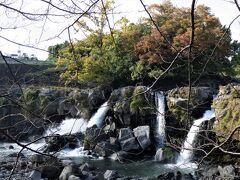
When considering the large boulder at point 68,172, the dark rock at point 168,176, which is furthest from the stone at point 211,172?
the large boulder at point 68,172

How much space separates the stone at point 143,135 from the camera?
18547 mm

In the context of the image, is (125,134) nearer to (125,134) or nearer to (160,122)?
(125,134)

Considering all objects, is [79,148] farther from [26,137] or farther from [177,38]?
[177,38]

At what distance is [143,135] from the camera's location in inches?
741

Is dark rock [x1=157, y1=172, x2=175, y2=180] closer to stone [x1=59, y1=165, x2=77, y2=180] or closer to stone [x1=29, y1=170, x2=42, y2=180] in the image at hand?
stone [x1=59, y1=165, x2=77, y2=180]

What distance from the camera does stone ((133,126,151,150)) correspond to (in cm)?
1855

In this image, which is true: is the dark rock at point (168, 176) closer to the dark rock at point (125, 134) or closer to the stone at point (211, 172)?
the stone at point (211, 172)

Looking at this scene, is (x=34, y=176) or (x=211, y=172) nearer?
(x=211, y=172)

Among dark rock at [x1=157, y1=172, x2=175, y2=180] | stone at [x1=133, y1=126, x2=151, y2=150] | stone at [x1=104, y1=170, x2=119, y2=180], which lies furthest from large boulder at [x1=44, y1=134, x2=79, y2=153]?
stone at [x1=133, y1=126, x2=151, y2=150]

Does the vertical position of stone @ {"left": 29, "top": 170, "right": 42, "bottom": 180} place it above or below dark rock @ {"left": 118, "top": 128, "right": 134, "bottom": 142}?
below

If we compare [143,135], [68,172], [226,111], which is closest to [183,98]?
[143,135]

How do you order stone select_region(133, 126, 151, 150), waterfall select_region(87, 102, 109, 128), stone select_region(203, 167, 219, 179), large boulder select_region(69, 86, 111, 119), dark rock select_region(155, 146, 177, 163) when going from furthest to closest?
large boulder select_region(69, 86, 111, 119) < waterfall select_region(87, 102, 109, 128) < stone select_region(133, 126, 151, 150) < dark rock select_region(155, 146, 177, 163) < stone select_region(203, 167, 219, 179)

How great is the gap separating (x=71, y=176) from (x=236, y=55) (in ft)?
49.0

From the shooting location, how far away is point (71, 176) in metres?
14.0
